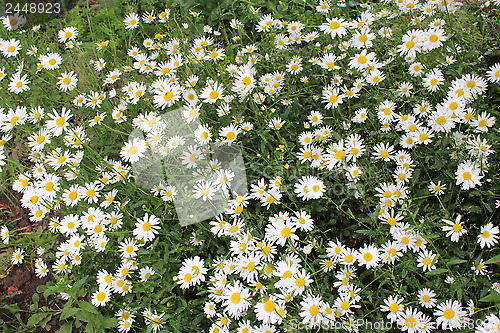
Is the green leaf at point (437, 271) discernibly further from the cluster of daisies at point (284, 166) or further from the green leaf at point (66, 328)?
the green leaf at point (66, 328)

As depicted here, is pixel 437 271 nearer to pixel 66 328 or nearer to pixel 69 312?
pixel 69 312

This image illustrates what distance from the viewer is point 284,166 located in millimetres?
2822

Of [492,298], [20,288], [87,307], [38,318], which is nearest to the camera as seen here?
[492,298]

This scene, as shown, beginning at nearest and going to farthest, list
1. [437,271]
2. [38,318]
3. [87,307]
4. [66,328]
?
1. [437,271]
2. [87,307]
3. [66,328]
4. [38,318]

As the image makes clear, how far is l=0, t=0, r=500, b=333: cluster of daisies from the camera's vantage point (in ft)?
7.77

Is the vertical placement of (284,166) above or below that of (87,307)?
above

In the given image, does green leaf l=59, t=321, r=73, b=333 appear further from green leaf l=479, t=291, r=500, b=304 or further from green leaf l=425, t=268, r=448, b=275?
green leaf l=479, t=291, r=500, b=304

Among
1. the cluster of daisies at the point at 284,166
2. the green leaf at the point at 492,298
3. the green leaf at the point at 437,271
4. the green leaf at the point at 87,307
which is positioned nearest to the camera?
the green leaf at the point at 492,298

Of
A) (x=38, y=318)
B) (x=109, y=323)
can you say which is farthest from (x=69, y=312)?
(x=38, y=318)

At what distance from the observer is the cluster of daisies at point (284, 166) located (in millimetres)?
2369

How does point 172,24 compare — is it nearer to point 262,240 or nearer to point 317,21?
point 317,21

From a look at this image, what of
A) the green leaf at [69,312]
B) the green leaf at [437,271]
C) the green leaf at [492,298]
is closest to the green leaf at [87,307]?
the green leaf at [69,312]

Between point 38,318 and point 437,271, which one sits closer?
point 437,271

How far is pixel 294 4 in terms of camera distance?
172 inches
